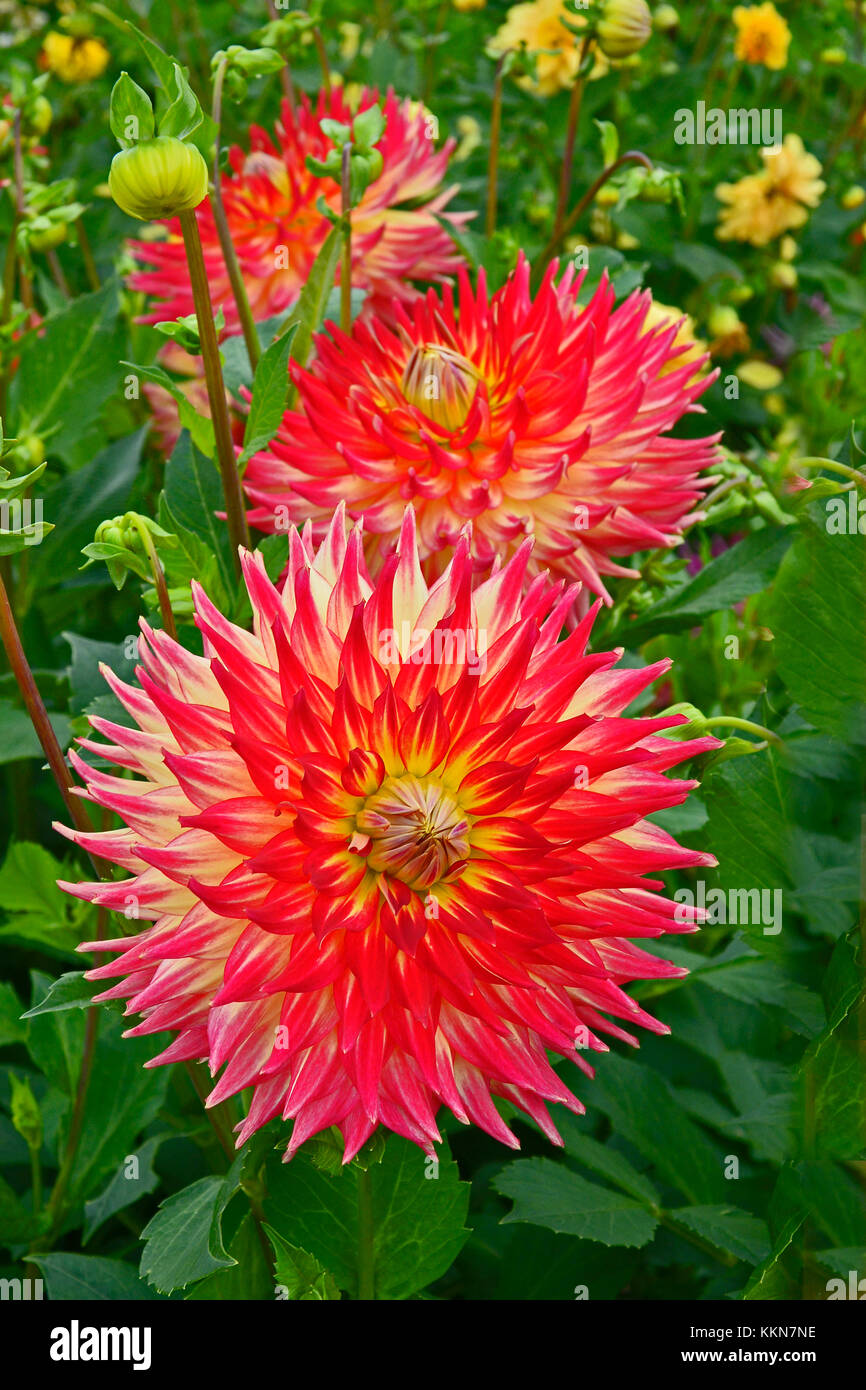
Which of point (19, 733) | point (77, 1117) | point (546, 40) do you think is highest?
point (546, 40)

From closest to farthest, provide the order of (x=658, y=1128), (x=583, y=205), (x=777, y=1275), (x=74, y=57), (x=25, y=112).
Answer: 1. (x=777, y=1275)
2. (x=658, y=1128)
3. (x=583, y=205)
4. (x=25, y=112)
5. (x=74, y=57)

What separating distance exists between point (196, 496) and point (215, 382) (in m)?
0.16

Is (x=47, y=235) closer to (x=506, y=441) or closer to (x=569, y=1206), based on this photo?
(x=506, y=441)

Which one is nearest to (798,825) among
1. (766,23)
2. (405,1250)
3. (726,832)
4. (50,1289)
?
(726,832)

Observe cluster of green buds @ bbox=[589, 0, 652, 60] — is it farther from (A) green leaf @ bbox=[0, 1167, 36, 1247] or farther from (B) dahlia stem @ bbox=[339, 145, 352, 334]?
(A) green leaf @ bbox=[0, 1167, 36, 1247]

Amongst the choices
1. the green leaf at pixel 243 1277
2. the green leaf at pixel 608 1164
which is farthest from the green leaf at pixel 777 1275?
the green leaf at pixel 243 1277

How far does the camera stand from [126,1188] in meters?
0.87

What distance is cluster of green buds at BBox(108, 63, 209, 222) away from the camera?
2.10ft

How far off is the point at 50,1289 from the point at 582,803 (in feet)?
1.62

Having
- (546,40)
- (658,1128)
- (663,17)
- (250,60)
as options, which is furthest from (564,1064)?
(663,17)

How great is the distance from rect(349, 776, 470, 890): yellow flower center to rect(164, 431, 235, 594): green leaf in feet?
0.99

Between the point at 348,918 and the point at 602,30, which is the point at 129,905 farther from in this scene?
the point at 602,30
